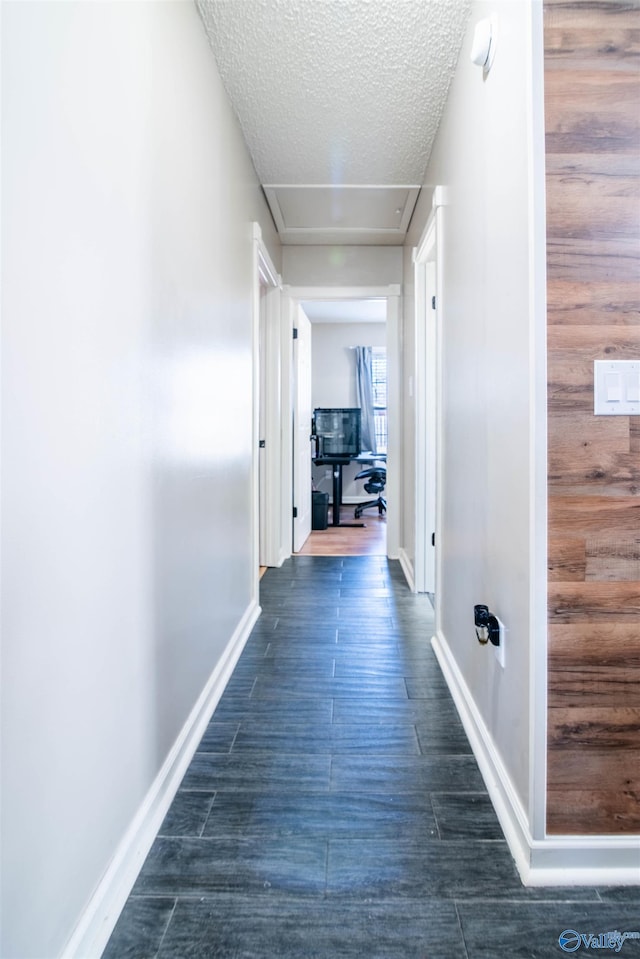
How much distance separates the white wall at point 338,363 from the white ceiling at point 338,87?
3.84 m

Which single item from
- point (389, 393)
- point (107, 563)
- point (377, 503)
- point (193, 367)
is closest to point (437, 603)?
point (193, 367)

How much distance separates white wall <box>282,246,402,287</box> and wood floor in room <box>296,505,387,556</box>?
7.14ft

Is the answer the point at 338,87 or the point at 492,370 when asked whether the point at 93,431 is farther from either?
the point at 338,87

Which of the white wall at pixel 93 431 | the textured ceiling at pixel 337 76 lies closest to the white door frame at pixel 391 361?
the textured ceiling at pixel 337 76

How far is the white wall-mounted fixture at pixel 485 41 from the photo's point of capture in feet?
4.90

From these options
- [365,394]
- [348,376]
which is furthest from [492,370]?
[348,376]

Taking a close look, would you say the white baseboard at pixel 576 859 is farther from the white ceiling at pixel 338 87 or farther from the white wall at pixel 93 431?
the white ceiling at pixel 338 87

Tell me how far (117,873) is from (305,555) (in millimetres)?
3271

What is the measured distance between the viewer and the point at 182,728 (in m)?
1.65

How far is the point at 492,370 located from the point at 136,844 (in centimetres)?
153

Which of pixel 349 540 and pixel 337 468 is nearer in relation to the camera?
pixel 349 540

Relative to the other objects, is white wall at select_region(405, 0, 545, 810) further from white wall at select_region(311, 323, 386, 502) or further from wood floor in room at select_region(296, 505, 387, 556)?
white wall at select_region(311, 323, 386, 502)

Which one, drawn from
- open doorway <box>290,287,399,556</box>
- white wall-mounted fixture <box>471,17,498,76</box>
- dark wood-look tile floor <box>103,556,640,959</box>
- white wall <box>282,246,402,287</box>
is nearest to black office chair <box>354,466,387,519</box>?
open doorway <box>290,287,399,556</box>

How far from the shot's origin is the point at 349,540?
16.5 ft
